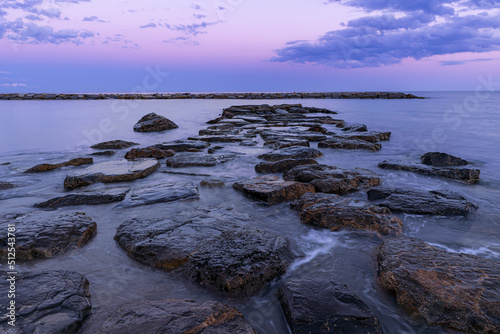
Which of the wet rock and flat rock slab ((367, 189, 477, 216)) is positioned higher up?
flat rock slab ((367, 189, 477, 216))

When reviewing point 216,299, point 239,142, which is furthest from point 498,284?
point 239,142

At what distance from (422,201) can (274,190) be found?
189cm

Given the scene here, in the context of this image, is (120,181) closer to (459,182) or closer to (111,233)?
(111,233)

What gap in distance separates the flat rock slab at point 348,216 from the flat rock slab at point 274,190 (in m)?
0.40

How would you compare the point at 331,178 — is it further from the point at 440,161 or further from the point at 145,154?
the point at 145,154

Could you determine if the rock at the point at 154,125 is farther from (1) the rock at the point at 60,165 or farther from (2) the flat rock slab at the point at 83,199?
(2) the flat rock slab at the point at 83,199

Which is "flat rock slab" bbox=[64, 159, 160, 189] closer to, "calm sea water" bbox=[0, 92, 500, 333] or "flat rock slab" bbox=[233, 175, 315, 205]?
"calm sea water" bbox=[0, 92, 500, 333]

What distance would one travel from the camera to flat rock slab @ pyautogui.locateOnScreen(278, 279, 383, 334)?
5.48 feet

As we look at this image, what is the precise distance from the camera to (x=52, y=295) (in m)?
1.84

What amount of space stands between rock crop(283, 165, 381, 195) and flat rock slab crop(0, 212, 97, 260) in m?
2.98

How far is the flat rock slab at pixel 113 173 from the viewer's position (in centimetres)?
452

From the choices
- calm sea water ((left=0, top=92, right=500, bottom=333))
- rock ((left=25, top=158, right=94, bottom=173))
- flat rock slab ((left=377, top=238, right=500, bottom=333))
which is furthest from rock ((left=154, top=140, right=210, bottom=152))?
flat rock slab ((left=377, top=238, right=500, bottom=333))

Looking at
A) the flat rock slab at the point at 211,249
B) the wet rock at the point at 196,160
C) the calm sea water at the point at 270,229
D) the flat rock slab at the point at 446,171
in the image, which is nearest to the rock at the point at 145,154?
the wet rock at the point at 196,160

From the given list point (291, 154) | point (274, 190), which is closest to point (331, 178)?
point (274, 190)
